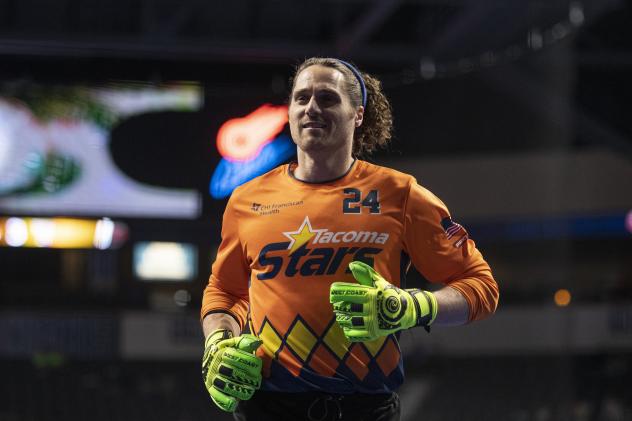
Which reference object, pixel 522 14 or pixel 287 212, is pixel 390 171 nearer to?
pixel 287 212

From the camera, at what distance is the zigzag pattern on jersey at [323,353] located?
2494 millimetres

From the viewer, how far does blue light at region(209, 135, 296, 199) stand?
24.6 feet

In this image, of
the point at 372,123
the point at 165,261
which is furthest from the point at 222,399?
the point at 165,261

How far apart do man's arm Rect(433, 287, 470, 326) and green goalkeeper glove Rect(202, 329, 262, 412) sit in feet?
1.52

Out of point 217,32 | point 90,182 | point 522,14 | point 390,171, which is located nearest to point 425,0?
point 522,14

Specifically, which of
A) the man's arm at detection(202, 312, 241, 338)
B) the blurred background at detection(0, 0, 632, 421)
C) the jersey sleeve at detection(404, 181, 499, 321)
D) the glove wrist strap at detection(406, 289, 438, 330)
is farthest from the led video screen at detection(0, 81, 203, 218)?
the glove wrist strap at detection(406, 289, 438, 330)

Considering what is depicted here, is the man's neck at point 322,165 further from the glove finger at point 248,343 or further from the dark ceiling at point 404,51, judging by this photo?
the dark ceiling at point 404,51

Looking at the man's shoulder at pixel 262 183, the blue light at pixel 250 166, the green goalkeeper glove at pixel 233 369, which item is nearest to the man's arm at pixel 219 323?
the green goalkeeper glove at pixel 233 369

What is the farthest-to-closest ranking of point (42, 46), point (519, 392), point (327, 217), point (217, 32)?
1. point (217, 32)
2. point (519, 392)
3. point (42, 46)
4. point (327, 217)

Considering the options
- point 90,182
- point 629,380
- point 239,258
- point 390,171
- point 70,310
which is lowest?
point 629,380

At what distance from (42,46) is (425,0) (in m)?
3.92

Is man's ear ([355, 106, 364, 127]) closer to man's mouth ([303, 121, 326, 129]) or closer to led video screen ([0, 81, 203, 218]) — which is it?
man's mouth ([303, 121, 326, 129])

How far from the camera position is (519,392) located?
8.78 meters

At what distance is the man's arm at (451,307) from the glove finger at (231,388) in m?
0.51
